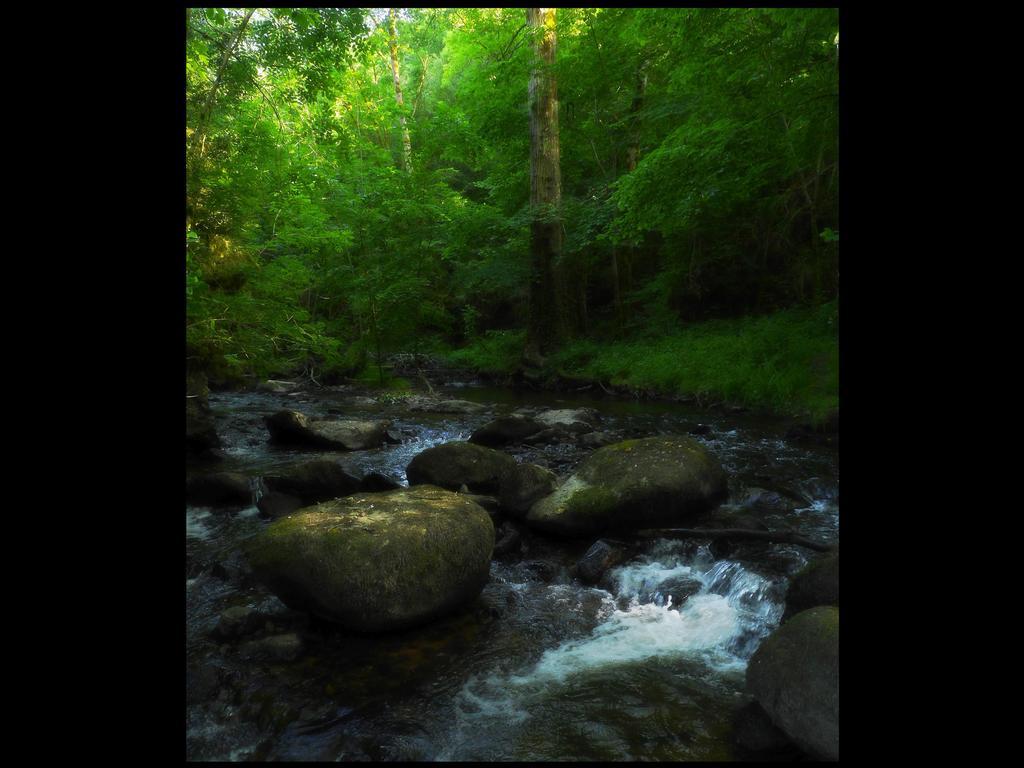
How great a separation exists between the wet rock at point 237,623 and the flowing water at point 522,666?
0.09 metres

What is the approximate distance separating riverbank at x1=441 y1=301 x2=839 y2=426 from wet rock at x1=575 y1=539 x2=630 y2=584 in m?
5.24

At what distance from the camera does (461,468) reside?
20.9 ft

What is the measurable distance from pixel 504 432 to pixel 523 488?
334 cm

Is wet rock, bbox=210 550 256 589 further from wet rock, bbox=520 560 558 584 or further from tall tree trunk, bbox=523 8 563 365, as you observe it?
tall tree trunk, bbox=523 8 563 365

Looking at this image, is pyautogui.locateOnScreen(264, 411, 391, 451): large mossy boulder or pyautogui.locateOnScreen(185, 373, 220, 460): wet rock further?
pyautogui.locateOnScreen(264, 411, 391, 451): large mossy boulder

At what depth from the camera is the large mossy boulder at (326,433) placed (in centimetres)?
885

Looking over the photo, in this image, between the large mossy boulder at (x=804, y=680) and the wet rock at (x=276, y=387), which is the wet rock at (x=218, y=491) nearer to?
the large mossy boulder at (x=804, y=680)

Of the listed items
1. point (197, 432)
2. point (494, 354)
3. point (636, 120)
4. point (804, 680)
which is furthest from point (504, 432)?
point (636, 120)

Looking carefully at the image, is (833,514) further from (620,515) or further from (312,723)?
(312,723)

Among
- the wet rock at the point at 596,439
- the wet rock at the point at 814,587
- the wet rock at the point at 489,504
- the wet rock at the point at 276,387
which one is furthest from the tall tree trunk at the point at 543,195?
the wet rock at the point at 814,587

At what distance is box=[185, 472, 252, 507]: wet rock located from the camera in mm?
6242

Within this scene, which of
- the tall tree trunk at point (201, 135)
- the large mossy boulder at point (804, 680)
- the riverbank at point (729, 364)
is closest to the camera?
the large mossy boulder at point (804, 680)

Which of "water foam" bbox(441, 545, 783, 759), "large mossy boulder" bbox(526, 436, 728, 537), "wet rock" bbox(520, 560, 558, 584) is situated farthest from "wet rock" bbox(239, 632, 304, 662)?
"large mossy boulder" bbox(526, 436, 728, 537)
